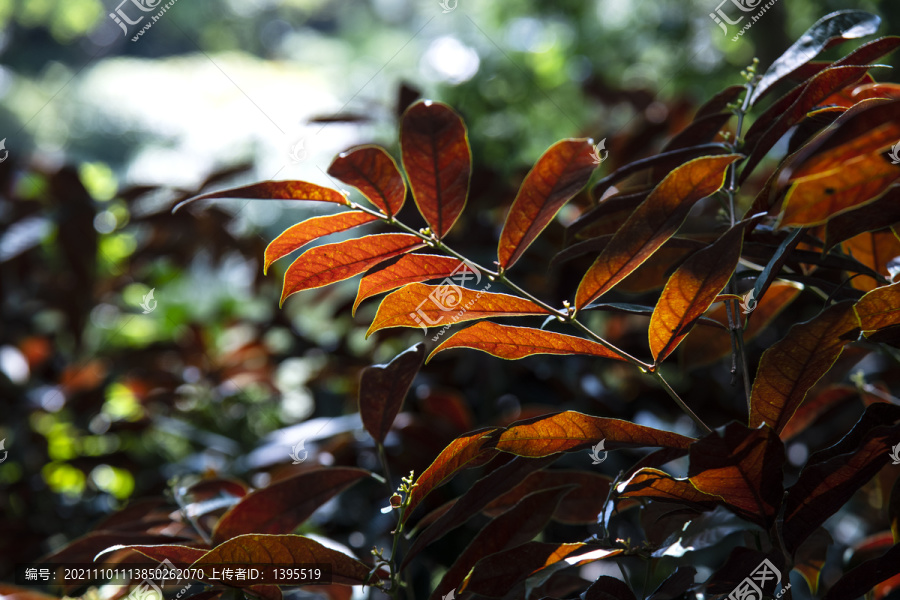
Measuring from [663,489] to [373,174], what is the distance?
0.34 meters

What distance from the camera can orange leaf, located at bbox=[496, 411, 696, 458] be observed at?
0.46 metres

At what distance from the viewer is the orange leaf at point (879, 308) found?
43 centimetres

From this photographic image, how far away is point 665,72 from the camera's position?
2162 mm

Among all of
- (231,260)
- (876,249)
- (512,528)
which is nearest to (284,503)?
(512,528)

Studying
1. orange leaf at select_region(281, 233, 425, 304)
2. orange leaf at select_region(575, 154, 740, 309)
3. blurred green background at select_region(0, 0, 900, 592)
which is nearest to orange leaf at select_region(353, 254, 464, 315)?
orange leaf at select_region(281, 233, 425, 304)

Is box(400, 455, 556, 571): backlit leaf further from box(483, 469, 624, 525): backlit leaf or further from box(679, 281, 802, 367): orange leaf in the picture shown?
box(679, 281, 802, 367): orange leaf

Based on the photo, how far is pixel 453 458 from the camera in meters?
0.50

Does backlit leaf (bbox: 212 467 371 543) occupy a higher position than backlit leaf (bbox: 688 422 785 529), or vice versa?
backlit leaf (bbox: 688 422 785 529)

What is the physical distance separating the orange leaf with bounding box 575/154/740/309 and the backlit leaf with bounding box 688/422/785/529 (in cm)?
15

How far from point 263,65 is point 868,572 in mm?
3631

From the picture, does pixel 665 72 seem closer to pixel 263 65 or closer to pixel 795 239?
pixel 795 239

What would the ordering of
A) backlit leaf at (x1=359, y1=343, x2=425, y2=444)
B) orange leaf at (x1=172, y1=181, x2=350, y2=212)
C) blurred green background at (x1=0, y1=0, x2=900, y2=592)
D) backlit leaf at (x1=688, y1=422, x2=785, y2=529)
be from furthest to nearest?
blurred green background at (x1=0, y1=0, x2=900, y2=592) → backlit leaf at (x1=359, y1=343, x2=425, y2=444) → orange leaf at (x1=172, y1=181, x2=350, y2=212) → backlit leaf at (x1=688, y1=422, x2=785, y2=529)

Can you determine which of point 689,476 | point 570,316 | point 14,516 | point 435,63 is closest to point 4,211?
point 14,516

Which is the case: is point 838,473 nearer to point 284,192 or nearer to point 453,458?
point 453,458
